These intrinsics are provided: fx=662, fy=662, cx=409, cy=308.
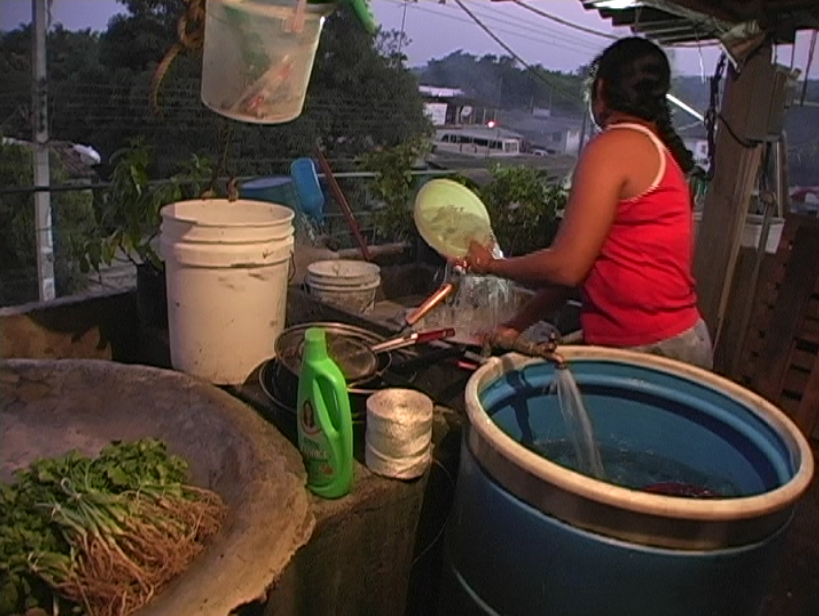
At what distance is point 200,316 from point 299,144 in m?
2.27

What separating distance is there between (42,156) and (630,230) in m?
2.88

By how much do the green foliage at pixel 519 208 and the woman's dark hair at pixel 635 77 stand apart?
4.72 ft

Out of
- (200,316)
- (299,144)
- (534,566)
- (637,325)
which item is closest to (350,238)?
(299,144)

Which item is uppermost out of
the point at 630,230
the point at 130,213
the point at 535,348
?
the point at 630,230

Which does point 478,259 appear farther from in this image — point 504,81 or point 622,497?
point 504,81

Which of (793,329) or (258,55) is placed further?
(793,329)

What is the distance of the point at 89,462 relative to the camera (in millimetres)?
1253

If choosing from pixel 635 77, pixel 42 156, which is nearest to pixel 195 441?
pixel 635 77

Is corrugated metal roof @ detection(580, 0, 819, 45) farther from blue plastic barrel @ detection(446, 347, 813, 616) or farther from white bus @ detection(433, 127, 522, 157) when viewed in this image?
blue plastic barrel @ detection(446, 347, 813, 616)

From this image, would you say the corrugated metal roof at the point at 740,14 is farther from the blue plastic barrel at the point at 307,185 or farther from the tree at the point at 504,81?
the blue plastic barrel at the point at 307,185

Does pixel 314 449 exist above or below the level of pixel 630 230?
below

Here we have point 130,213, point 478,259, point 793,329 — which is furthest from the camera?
point 793,329

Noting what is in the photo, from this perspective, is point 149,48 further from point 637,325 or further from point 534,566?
point 534,566

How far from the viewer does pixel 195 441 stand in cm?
155
